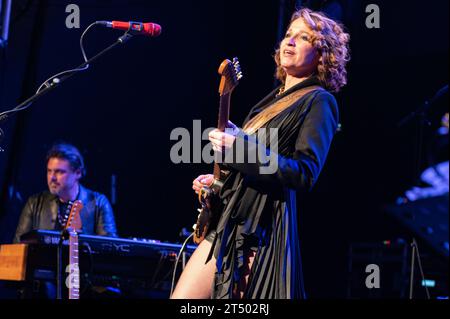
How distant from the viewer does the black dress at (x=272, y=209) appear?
8.08 ft

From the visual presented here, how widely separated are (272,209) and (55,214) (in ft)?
11.5

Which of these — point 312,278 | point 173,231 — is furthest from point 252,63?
point 312,278

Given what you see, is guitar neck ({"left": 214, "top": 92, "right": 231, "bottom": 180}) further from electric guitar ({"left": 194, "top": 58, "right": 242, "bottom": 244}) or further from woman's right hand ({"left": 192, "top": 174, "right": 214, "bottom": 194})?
woman's right hand ({"left": 192, "top": 174, "right": 214, "bottom": 194})

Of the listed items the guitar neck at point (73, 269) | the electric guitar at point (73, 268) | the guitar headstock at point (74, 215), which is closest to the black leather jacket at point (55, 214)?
the guitar headstock at point (74, 215)

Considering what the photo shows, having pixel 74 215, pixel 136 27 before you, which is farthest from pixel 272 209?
pixel 74 215

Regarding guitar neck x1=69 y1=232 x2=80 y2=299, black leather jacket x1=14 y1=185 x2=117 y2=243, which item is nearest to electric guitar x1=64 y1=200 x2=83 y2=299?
guitar neck x1=69 y1=232 x2=80 y2=299

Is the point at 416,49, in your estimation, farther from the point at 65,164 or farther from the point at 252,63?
the point at 65,164

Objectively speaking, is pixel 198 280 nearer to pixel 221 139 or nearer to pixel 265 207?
pixel 265 207

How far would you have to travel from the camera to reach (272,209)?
2.58 metres

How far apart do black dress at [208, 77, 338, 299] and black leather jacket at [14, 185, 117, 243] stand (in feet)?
10.9

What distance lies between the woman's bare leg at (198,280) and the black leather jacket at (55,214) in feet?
10.6

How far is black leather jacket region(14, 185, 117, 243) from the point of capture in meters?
5.65

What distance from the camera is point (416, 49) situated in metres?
7.09
